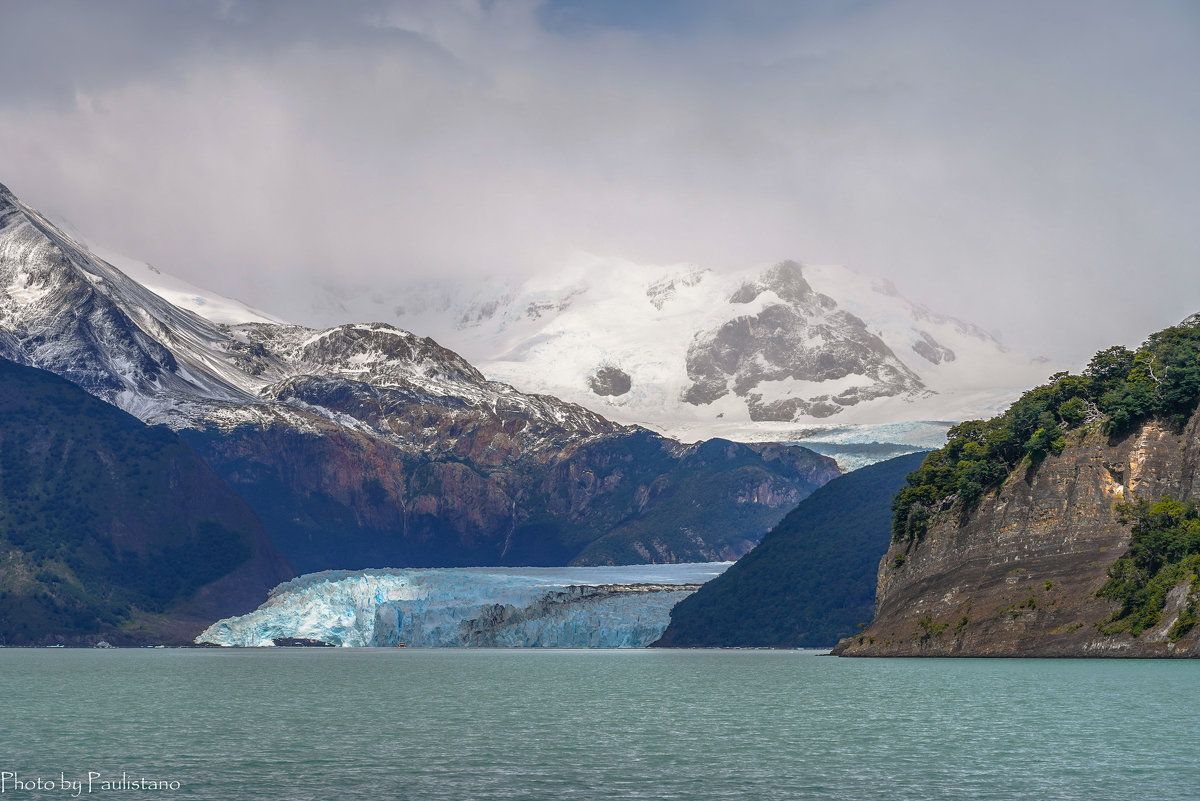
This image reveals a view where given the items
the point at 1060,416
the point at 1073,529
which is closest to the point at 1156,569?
the point at 1073,529

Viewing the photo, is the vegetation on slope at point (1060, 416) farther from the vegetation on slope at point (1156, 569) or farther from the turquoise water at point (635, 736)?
the turquoise water at point (635, 736)

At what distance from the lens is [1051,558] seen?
5123 inches

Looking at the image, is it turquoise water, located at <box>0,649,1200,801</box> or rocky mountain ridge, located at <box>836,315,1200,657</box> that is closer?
turquoise water, located at <box>0,649,1200,801</box>

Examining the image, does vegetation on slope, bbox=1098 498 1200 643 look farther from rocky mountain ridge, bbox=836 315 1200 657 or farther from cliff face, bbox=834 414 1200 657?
cliff face, bbox=834 414 1200 657

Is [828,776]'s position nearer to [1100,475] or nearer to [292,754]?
[292,754]

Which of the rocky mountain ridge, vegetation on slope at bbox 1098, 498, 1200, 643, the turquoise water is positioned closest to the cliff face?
the rocky mountain ridge

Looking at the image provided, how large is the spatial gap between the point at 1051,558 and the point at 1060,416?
18.6 meters

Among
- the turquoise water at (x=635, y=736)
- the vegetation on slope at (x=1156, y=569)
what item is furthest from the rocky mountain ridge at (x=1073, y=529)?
the turquoise water at (x=635, y=736)

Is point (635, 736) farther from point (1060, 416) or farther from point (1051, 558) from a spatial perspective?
point (1060, 416)

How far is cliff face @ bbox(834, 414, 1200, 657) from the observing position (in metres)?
124

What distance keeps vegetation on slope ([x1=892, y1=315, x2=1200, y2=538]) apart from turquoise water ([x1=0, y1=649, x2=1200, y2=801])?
87.8ft

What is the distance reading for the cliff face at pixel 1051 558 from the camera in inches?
4892

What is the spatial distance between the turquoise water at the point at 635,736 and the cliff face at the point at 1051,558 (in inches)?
261

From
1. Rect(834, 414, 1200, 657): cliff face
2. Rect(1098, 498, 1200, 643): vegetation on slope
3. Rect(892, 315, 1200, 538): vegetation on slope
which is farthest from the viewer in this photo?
Rect(892, 315, 1200, 538): vegetation on slope
